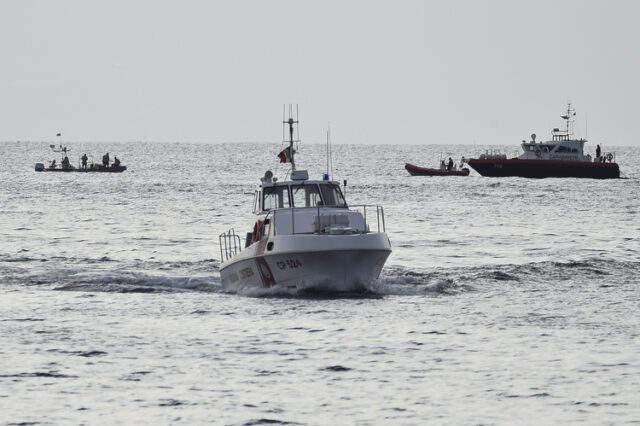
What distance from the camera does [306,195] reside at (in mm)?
A: 29078

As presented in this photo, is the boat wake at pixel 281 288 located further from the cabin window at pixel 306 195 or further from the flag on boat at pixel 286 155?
the flag on boat at pixel 286 155

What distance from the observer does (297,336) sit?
874 inches

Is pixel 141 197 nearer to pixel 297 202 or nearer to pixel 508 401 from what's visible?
pixel 297 202

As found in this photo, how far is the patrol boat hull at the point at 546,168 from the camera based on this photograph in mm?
101125

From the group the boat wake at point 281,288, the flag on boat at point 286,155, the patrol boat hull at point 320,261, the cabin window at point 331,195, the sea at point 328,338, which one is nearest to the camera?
the sea at point 328,338

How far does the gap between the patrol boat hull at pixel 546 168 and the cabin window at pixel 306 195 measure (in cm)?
7499

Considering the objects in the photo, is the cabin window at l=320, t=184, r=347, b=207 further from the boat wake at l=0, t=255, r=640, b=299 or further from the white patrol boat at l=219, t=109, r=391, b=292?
Answer: the boat wake at l=0, t=255, r=640, b=299

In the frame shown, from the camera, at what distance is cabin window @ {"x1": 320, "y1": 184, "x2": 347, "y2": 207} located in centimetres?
2889

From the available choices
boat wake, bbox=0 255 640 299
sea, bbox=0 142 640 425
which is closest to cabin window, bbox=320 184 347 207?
boat wake, bbox=0 255 640 299

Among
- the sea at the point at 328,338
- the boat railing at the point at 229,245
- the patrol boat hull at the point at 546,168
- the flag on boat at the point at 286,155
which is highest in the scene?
the flag on boat at the point at 286,155

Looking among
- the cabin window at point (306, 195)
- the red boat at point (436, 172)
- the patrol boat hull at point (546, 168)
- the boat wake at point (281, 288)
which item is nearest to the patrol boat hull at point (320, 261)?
the boat wake at point (281, 288)

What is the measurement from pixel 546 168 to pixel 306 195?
250 ft

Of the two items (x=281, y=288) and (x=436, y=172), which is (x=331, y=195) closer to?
(x=281, y=288)

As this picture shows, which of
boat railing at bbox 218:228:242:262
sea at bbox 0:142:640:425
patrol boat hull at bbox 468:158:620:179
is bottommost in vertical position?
sea at bbox 0:142:640:425
